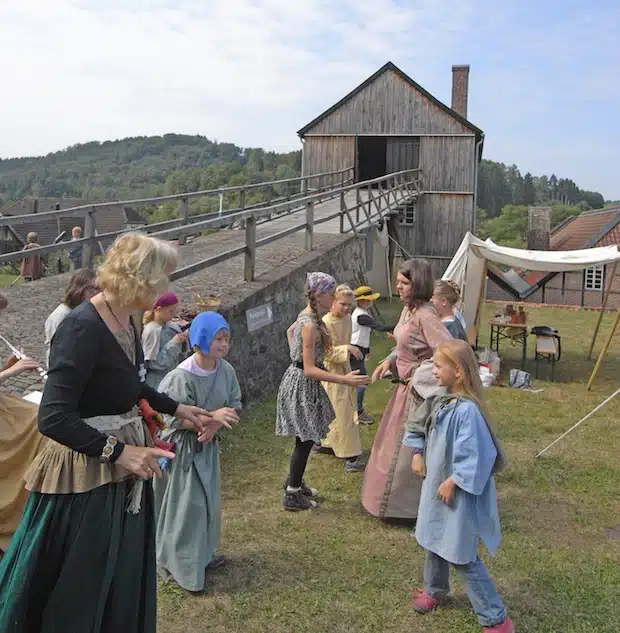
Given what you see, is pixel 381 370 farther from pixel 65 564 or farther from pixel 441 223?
pixel 441 223

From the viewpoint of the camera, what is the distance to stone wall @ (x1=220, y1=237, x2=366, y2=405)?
6.55 meters

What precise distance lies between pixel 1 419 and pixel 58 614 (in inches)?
64.2

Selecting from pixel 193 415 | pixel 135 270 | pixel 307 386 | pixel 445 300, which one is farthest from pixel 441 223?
pixel 135 270

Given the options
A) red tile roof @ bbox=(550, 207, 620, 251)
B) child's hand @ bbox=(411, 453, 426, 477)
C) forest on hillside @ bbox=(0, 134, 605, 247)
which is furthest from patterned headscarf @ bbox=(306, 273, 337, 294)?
forest on hillside @ bbox=(0, 134, 605, 247)

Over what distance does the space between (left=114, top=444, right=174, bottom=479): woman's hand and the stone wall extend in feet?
13.1

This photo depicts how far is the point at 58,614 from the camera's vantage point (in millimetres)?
1961

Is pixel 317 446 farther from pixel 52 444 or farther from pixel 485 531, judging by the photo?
pixel 52 444

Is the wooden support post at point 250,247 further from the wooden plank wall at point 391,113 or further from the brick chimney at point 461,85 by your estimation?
the brick chimney at point 461,85

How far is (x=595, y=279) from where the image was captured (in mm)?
22969

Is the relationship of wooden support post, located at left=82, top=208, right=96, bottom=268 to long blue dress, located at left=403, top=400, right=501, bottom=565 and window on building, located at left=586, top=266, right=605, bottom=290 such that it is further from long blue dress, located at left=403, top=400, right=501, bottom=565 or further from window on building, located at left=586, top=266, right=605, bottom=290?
window on building, located at left=586, top=266, right=605, bottom=290

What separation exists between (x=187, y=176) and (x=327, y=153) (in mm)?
75276

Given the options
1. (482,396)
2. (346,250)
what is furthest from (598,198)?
(482,396)

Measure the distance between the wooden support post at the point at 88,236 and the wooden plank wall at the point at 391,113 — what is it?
13222mm

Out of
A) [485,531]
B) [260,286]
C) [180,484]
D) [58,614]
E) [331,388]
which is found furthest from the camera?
[260,286]
